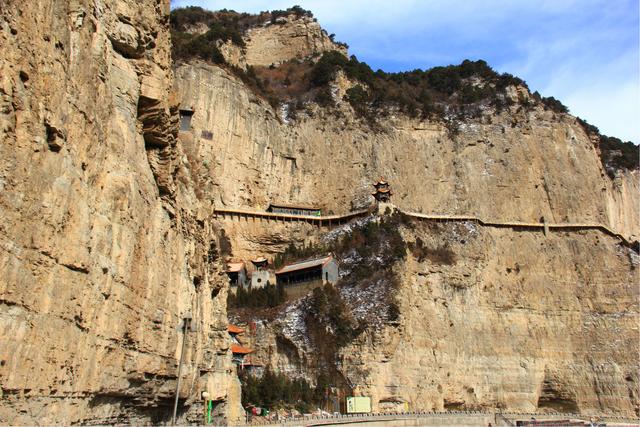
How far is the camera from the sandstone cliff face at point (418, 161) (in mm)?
71188

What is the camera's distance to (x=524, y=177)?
3140 inches

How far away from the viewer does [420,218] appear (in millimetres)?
69875

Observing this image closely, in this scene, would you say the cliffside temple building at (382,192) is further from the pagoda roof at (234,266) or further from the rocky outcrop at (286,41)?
the rocky outcrop at (286,41)

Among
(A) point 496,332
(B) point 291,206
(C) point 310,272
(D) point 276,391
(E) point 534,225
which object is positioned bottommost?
(D) point 276,391

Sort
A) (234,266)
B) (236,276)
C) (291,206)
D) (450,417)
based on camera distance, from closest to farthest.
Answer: (450,417) → (236,276) → (234,266) → (291,206)

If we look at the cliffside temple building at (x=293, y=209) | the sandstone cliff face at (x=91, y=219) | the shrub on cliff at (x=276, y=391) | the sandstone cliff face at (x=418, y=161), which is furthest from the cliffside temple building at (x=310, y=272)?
the sandstone cliff face at (x=91, y=219)

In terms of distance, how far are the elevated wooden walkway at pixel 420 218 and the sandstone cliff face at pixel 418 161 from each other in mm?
2595

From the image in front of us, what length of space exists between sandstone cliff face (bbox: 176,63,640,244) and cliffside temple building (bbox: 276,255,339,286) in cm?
998

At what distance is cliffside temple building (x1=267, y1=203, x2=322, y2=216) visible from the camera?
70125 mm

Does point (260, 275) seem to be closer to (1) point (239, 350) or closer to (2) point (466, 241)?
(1) point (239, 350)

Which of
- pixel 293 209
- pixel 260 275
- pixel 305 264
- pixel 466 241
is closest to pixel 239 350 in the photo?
pixel 305 264

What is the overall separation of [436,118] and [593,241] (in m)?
23.8

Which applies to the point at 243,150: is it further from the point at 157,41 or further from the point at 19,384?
the point at 19,384

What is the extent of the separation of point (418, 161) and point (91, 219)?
68.3 m
